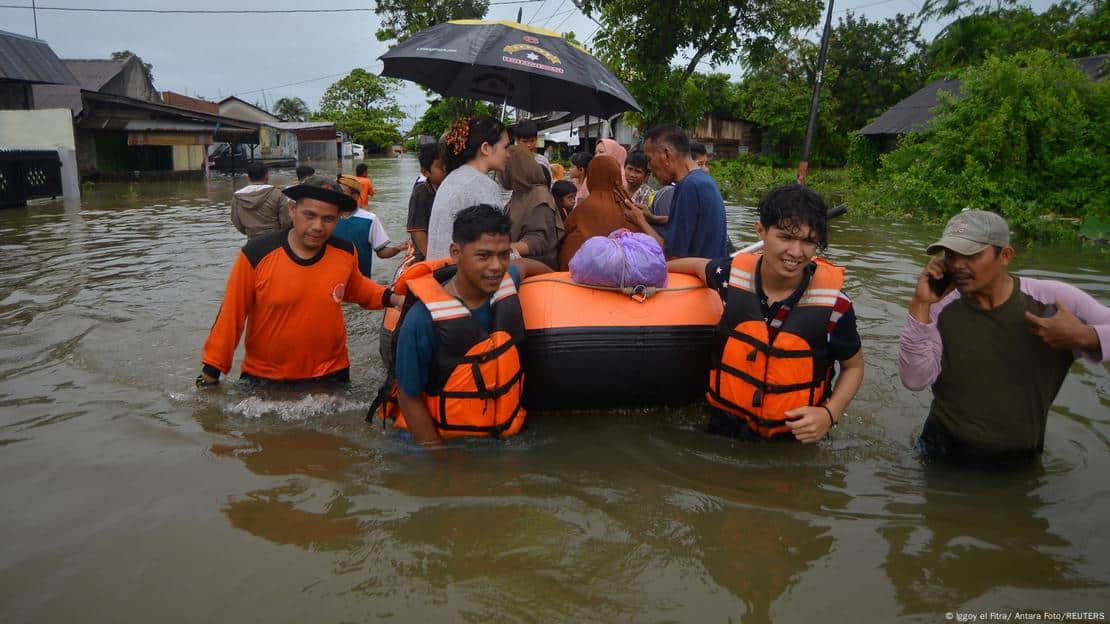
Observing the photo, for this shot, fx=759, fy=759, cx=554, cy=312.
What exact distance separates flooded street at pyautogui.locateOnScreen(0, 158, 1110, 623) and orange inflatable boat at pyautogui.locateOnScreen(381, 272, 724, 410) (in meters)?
0.30

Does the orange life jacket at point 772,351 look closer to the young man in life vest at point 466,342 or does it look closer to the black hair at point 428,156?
the young man in life vest at point 466,342

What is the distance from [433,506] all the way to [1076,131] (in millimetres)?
14732

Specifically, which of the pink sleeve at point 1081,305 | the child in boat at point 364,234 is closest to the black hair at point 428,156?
the child in boat at point 364,234

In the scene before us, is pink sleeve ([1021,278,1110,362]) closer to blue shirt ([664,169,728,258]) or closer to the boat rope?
the boat rope

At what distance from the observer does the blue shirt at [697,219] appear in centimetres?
453

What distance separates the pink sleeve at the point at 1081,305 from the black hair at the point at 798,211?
33.1 inches

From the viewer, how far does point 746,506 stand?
3365 mm

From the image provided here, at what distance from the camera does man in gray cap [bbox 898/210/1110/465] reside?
3.00 metres

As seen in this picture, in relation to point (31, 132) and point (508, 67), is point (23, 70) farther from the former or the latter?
point (508, 67)

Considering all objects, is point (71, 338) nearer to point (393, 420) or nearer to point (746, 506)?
point (393, 420)

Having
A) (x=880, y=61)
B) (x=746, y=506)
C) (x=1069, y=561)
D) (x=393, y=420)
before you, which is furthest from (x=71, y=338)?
(x=880, y=61)

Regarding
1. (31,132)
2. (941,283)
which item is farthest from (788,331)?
(31,132)
